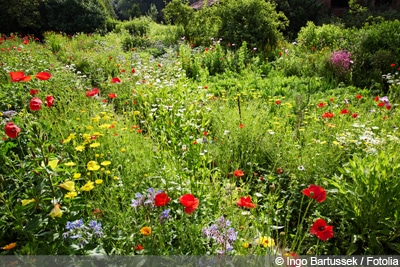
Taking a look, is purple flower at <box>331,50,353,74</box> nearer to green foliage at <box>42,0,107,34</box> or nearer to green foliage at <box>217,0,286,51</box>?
green foliage at <box>217,0,286,51</box>

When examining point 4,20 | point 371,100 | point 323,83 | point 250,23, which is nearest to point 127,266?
point 371,100

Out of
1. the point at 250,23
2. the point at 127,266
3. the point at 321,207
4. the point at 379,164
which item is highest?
the point at 250,23

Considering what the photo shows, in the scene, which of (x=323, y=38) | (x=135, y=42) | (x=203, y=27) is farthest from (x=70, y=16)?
(x=323, y=38)

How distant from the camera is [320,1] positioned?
15.8m

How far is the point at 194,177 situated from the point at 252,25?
23.6 feet

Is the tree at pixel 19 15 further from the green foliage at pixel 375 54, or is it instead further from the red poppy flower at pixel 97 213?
the red poppy flower at pixel 97 213

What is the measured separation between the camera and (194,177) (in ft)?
8.41

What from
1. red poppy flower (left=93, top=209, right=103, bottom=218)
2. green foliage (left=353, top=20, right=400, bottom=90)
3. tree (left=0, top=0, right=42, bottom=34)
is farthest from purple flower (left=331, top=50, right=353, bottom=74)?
tree (left=0, top=0, right=42, bottom=34)

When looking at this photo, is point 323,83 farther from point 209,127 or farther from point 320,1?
point 320,1

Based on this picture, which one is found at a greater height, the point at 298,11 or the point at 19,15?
the point at 19,15

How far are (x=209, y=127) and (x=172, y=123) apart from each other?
522 millimetres

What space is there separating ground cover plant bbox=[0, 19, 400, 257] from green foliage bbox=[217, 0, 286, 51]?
11.7ft

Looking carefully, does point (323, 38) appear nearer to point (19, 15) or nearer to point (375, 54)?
point (375, 54)

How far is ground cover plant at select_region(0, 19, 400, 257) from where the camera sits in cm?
169
